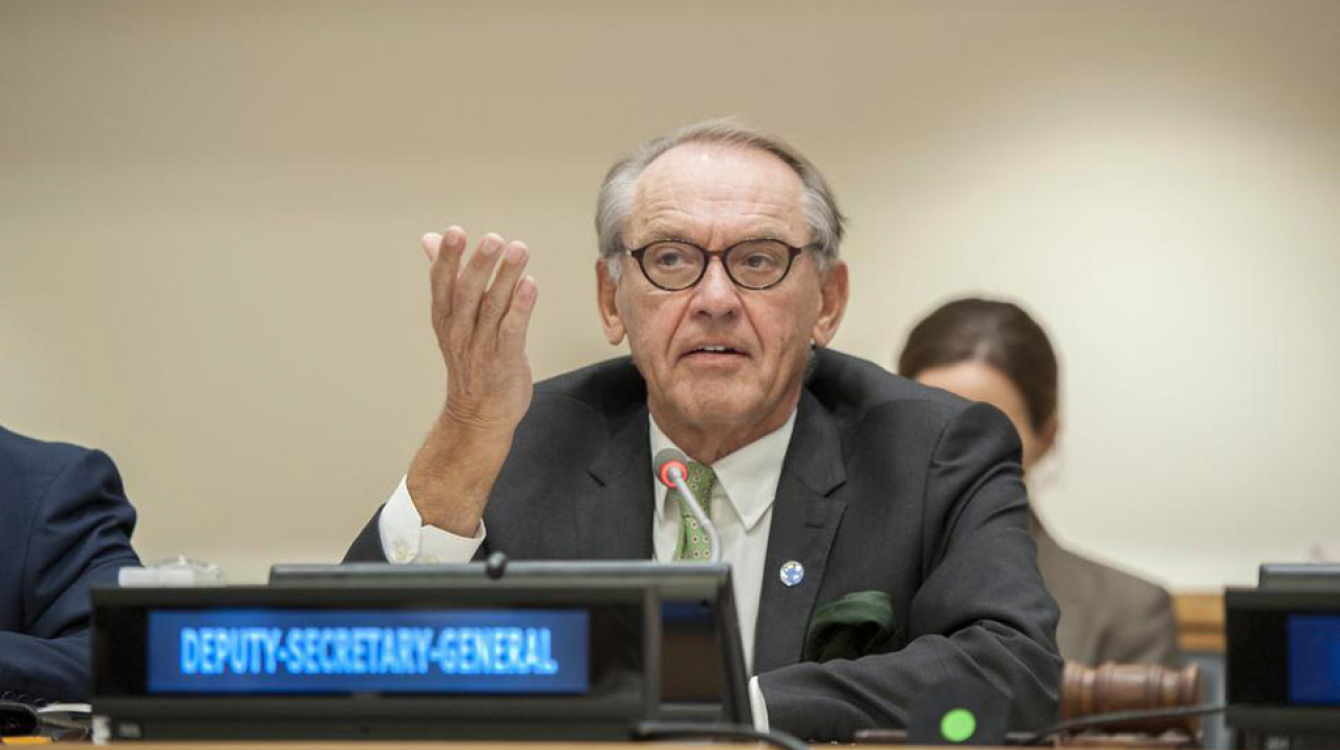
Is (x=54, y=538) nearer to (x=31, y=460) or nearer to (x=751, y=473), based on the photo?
(x=31, y=460)

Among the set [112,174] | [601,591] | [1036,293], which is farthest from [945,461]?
[112,174]

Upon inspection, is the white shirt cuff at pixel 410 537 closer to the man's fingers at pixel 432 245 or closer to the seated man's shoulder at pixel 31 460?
the man's fingers at pixel 432 245

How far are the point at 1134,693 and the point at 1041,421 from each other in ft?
6.68

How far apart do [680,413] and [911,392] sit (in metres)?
0.33

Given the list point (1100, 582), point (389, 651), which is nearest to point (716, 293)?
point (389, 651)

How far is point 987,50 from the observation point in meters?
4.87

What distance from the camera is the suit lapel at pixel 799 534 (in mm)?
2338

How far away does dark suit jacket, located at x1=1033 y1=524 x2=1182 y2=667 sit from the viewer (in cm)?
364

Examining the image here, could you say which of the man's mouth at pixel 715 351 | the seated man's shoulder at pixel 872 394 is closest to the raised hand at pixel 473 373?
the man's mouth at pixel 715 351

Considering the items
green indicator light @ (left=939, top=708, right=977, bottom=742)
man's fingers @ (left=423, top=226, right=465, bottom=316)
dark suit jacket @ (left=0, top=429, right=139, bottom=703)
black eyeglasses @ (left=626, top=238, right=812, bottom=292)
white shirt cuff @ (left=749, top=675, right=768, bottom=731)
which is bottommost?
white shirt cuff @ (left=749, top=675, right=768, bottom=731)

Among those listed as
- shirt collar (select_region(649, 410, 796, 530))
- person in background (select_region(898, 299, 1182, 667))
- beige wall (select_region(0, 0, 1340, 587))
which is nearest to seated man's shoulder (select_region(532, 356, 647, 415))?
shirt collar (select_region(649, 410, 796, 530))

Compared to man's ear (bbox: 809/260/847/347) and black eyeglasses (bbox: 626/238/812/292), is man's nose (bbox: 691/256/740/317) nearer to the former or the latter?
black eyeglasses (bbox: 626/238/812/292)

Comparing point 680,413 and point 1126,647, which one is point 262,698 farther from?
point 1126,647

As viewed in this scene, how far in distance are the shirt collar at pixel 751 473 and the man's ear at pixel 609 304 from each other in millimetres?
187
